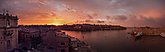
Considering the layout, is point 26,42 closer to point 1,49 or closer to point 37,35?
point 37,35

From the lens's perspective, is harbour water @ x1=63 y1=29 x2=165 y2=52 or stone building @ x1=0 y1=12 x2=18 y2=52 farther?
harbour water @ x1=63 y1=29 x2=165 y2=52

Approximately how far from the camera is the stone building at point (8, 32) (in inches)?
192

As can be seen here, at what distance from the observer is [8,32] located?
5137 mm

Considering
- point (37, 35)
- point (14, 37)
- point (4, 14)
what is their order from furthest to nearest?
point (37, 35), point (14, 37), point (4, 14)

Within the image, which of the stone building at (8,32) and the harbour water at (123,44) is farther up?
the stone building at (8,32)

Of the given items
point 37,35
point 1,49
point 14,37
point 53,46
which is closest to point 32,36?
point 37,35

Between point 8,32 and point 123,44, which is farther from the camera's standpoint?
point 123,44

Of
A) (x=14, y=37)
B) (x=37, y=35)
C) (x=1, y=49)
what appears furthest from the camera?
(x=37, y=35)

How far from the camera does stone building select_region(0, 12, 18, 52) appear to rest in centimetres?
488

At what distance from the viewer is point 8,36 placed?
5.19 metres

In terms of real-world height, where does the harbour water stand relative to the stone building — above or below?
below

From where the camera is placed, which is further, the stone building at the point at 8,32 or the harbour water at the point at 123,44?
the harbour water at the point at 123,44

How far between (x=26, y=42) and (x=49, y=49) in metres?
1.54

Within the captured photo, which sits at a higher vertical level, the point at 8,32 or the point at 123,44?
the point at 8,32
